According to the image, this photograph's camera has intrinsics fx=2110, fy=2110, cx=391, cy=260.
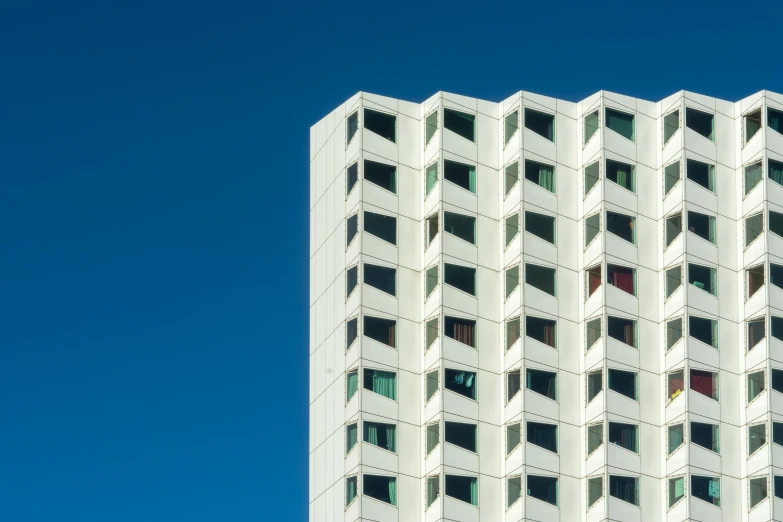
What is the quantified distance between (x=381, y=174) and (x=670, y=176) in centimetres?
1658

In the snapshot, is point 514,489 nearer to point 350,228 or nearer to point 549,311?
point 549,311

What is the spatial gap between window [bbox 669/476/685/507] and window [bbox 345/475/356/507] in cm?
1724

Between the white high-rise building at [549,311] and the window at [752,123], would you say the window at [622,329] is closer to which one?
the white high-rise building at [549,311]

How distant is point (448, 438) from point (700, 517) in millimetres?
14232

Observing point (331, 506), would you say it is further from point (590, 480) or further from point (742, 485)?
point (742, 485)

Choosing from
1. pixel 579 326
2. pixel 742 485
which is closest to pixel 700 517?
pixel 742 485

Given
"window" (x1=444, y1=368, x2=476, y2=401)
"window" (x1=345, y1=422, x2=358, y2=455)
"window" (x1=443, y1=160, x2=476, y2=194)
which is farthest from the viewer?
"window" (x1=443, y1=160, x2=476, y2=194)

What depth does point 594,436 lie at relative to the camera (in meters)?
115

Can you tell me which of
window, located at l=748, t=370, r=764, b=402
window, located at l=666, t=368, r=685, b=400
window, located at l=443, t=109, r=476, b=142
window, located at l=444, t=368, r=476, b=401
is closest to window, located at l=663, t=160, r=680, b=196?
window, located at l=666, t=368, r=685, b=400

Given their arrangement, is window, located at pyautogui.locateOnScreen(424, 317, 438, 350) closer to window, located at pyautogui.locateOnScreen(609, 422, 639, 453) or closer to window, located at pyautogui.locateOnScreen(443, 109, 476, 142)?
window, located at pyautogui.locateOnScreen(609, 422, 639, 453)

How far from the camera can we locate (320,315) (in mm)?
120875

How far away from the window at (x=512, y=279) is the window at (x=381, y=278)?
20.7 ft

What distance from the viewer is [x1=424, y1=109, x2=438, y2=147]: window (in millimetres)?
120125

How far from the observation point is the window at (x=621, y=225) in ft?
390
